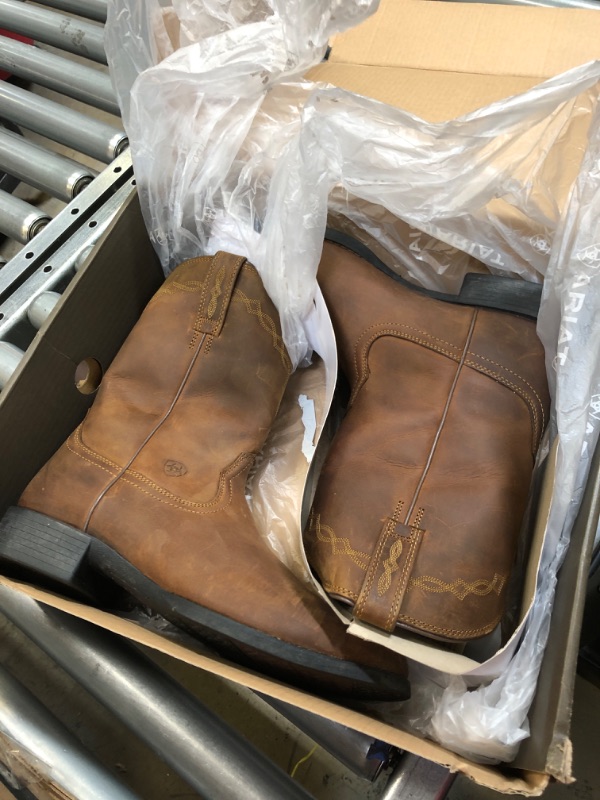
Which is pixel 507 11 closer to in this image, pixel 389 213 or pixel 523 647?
pixel 389 213

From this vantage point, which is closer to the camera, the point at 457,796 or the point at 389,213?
the point at 389,213

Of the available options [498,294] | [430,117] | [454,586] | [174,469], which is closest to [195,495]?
[174,469]

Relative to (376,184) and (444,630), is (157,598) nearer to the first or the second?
(444,630)

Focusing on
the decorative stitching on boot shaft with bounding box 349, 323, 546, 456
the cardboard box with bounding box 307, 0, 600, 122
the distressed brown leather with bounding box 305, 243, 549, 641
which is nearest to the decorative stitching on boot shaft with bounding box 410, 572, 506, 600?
the distressed brown leather with bounding box 305, 243, 549, 641

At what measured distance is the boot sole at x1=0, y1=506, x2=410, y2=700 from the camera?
1.57ft

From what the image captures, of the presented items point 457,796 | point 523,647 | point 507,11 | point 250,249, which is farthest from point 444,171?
point 457,796

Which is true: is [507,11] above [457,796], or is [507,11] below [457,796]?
above

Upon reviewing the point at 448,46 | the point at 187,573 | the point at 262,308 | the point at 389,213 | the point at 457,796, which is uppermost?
the point at 448,46

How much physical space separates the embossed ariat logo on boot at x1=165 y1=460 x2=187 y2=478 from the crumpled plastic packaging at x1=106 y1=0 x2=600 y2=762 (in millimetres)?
178

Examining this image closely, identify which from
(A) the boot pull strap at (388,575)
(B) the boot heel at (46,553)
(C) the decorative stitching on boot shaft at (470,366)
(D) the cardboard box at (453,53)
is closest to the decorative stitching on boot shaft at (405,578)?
(A) the boot pull strap at (388,575)

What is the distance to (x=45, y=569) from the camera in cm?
50

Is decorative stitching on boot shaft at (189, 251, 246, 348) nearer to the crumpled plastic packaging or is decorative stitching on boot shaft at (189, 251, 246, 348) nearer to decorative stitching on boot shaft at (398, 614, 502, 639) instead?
the crumpled plastic packaging

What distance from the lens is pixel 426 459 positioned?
20.9 inches

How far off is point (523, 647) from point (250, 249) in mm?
451
